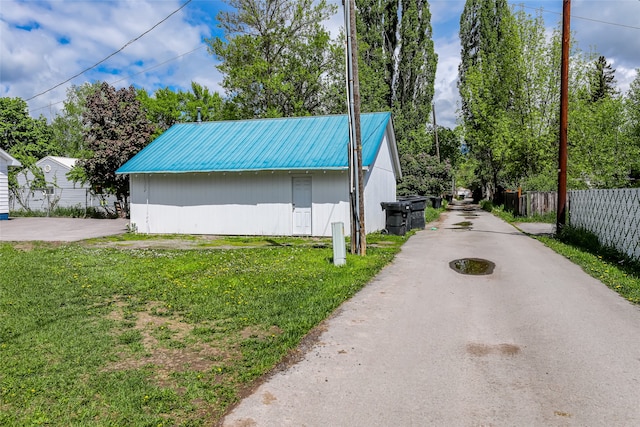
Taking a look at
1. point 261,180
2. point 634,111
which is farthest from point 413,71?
point 261,180

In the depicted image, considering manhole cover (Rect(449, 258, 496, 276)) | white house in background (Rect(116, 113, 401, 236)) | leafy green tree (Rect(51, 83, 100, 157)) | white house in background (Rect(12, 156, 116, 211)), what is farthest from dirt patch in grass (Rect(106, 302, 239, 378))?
leafy green tree (Rect(51, 83, 100, 157))

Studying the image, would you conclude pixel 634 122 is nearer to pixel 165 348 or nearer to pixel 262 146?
pixel 262 146

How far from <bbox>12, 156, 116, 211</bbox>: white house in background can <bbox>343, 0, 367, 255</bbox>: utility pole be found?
2617 centimetres

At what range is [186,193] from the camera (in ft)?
61.7

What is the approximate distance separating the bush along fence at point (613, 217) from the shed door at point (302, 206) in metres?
9.29

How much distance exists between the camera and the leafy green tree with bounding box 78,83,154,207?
2727 centimetres

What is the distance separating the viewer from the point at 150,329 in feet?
19.1

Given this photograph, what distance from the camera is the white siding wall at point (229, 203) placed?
55.9 feet

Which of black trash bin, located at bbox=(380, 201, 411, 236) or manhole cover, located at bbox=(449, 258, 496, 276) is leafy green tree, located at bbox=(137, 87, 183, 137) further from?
manhole cover, located at bbox=(449, 258, 496, 276)

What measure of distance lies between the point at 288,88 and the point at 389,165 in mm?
13903

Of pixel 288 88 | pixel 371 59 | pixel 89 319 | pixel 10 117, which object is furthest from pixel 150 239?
pixel 10 117

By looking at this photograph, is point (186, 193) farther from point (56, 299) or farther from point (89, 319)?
point (89, 319)

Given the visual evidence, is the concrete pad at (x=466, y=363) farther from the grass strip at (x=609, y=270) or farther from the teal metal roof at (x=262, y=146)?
the teal metal roof at (x=262, y=146)

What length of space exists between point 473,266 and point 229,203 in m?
10.7
